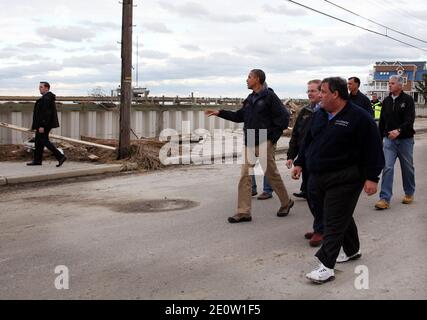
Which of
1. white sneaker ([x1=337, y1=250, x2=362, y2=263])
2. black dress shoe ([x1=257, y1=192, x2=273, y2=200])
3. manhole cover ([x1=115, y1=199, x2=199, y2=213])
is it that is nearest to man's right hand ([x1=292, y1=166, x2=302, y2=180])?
white sneaker ([x1=337, y1=250, x2=362, y2=263])

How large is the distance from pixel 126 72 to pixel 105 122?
158 inches

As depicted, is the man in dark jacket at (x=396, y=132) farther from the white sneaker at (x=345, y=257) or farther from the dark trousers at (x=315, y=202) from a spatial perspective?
the white sneaker at (x=345, y=257)

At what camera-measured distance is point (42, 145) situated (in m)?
11.9

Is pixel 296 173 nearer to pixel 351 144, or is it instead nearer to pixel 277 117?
pixel 351 144

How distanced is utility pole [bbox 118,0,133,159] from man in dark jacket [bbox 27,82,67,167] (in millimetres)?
1555

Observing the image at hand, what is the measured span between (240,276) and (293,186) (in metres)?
5.23

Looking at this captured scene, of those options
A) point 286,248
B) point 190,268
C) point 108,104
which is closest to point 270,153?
point 286,248

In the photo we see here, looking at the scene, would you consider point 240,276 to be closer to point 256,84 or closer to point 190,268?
point 190,268

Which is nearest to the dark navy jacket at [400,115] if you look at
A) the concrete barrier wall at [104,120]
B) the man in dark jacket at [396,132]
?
the man in dark jacket at [396,132]

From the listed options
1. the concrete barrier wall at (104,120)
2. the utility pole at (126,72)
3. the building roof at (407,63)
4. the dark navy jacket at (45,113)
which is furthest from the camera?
the building roof at (407,63)

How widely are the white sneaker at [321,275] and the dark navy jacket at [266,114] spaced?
2.71m

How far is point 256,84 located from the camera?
720 centimetres

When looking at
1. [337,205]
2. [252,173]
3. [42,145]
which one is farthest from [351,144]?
[42,145]

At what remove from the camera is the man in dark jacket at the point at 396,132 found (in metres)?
7.82
